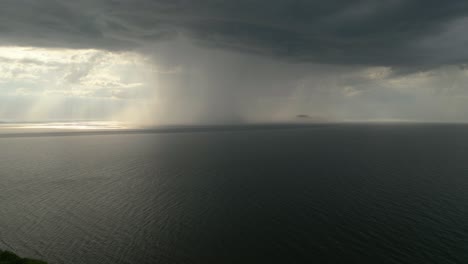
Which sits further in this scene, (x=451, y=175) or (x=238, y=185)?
(x=451, y=175)

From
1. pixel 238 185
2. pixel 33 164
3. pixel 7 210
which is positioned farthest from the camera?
pixel 33 164

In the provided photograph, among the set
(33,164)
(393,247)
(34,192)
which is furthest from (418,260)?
(33,164)

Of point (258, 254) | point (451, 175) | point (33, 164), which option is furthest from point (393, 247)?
point (33, 164)

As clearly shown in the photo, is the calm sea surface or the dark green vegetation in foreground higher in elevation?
the dark green vegetation in foreground

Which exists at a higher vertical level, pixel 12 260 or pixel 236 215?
pixel 12 260

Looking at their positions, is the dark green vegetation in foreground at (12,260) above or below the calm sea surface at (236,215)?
above

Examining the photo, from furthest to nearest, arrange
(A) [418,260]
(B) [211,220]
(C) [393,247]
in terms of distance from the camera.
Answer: (B) [211,220] → (C) [393,247] → (A) [418,260]

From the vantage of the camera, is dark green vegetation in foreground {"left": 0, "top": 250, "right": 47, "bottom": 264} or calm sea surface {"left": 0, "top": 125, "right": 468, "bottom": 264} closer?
dark green vegetation in foreground {"left": 0, "top": 250, "right": 47, "bottom": 264}

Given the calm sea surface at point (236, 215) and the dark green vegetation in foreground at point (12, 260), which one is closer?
the dark green vegetation in foreground at point (12, 260)

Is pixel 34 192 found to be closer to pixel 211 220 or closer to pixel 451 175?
pixel 211 220

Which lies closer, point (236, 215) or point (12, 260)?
point (12, 260)
